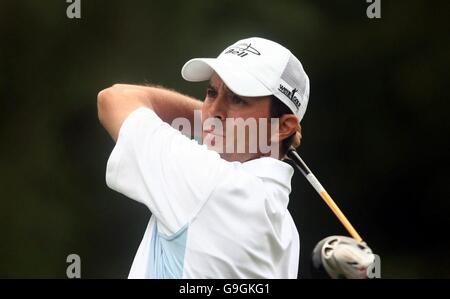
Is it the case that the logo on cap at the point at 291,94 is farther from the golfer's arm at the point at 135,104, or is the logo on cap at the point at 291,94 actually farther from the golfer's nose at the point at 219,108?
the golfer's arm at the point at 135,104

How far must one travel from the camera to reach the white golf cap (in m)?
2.20

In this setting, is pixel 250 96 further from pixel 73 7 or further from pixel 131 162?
pixel 73 7

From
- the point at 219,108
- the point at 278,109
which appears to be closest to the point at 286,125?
the point at 278,109

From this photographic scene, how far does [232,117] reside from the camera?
2207 millimetres

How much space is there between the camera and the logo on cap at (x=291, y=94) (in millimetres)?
2244

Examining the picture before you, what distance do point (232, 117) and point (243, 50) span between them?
0.16m

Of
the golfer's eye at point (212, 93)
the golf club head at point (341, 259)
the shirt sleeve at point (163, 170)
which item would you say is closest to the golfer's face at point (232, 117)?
the golfer's eye at point (212, 93)

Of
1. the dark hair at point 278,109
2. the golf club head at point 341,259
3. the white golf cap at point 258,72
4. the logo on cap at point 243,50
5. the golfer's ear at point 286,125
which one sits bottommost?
the golf club head at point 341,259

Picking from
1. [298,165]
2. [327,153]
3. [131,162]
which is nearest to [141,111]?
[131,162]

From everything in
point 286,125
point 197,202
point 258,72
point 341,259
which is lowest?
point 341,259

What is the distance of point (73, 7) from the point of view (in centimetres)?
364

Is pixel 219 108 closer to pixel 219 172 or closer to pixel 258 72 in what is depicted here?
pixel 258 72

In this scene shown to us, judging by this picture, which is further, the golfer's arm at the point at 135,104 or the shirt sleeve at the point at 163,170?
the golfer's arm at the point at 135,104
